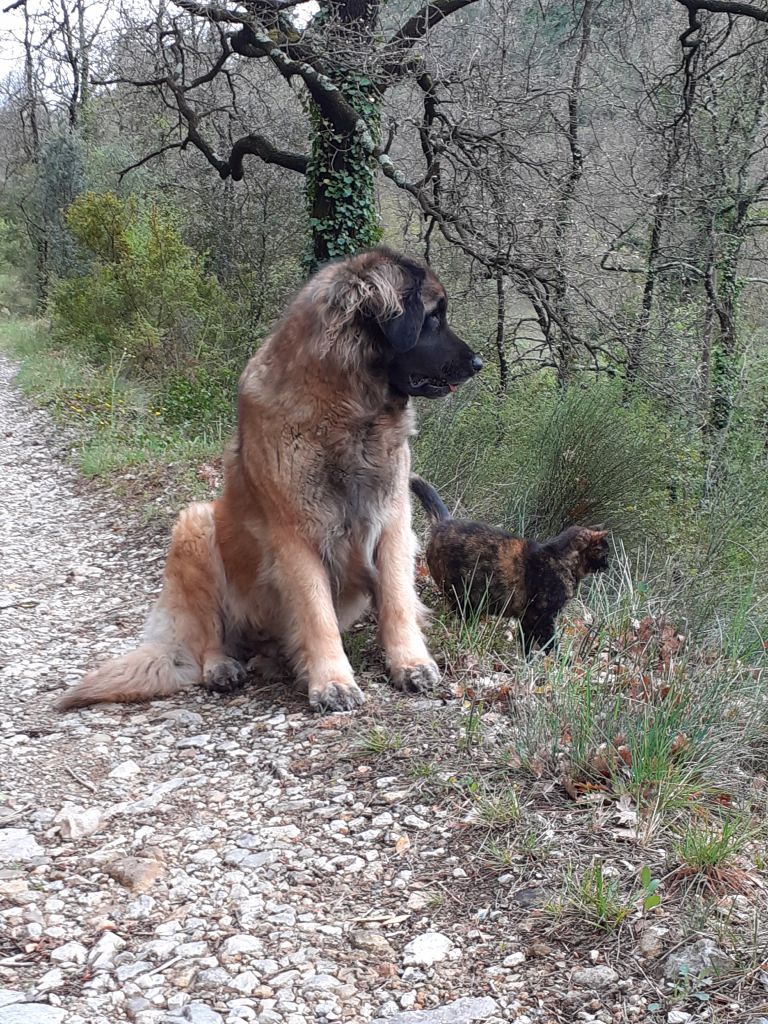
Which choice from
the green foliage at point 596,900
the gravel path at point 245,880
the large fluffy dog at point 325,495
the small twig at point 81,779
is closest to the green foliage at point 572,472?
the large fluffy dog at point 325,495

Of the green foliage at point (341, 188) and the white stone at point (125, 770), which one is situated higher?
the green foliage at point (341, 188)

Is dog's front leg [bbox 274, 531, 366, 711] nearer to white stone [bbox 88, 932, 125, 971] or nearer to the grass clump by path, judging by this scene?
white stone [bbox 88, 932, 125, 971]

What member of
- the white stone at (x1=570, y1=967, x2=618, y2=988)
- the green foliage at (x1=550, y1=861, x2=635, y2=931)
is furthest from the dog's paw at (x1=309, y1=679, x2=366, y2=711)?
the white stone at (x1=570, y1=967, x2=618, y2=988)

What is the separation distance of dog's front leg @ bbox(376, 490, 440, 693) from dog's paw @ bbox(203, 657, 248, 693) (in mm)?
755

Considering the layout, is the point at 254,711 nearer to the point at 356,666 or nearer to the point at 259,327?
the point at 356,666

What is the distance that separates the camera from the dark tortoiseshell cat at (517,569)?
5301 mm

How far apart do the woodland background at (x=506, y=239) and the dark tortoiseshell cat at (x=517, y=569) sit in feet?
1.28

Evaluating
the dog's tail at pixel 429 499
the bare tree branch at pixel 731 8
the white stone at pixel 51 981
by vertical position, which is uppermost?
the bare tree branch at pixel 731 8

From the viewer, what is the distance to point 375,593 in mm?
4516

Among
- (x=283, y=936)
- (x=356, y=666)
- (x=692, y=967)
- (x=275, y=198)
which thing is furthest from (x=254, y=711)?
(x=275, y=198)

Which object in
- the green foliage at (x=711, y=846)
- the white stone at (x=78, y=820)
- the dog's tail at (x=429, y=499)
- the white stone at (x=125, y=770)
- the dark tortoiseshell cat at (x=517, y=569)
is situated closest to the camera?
the green foliage at (x=711, y=846)

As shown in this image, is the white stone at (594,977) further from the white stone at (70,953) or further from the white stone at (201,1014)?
the white stone at (70,953)

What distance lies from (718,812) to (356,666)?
198 cm

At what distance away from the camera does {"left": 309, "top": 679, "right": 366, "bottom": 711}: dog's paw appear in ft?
13.2
